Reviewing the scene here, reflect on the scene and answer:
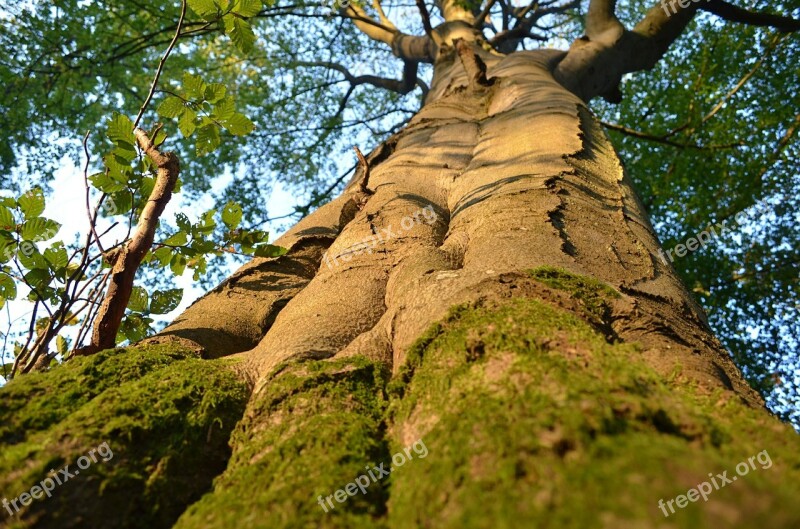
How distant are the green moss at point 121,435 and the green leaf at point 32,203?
0.75 metres

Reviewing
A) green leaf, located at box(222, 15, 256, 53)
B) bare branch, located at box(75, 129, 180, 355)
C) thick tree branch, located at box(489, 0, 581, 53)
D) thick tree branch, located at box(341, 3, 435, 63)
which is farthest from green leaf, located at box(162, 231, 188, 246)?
thick tree branch, located at box(489, 0, 581, 53)

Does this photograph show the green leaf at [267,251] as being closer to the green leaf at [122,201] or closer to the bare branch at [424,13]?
the green leaf at [122,201]

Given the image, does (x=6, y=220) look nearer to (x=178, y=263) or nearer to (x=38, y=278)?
(x=38, y=278)

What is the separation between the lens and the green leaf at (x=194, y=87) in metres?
1.99

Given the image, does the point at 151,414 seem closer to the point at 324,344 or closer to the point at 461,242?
the point at 324,344

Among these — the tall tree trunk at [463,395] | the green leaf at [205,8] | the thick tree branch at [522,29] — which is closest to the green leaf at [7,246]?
the tall tree trunk at [463,395]

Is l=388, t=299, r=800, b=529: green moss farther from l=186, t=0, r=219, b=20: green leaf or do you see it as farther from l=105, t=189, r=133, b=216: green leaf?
l=186, t=0, r=219, b=20: green leaf

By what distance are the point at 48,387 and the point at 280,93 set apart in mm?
7752

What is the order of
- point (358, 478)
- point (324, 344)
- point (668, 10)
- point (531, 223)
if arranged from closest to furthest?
point (358, 478) < point (324, 344) < point (531, 223) < point (668, 10)

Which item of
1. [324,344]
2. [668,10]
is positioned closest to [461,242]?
[324,344]

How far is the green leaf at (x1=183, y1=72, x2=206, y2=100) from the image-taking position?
1.99 metres

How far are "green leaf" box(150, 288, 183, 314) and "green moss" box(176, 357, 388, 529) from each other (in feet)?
3.67

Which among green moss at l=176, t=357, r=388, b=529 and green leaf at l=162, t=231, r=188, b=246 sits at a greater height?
green leaf at l=162, t=231, r=188, b=246

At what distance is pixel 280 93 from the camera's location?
8.26m
